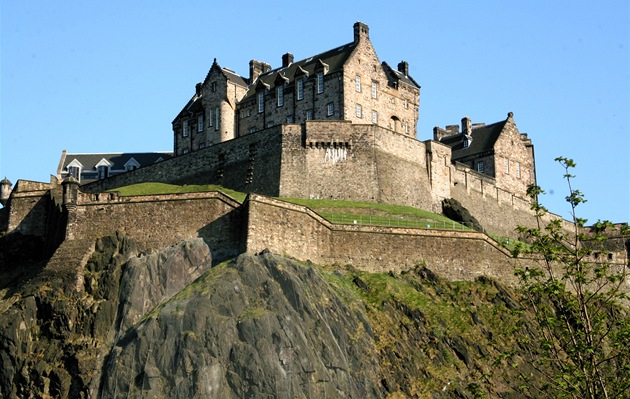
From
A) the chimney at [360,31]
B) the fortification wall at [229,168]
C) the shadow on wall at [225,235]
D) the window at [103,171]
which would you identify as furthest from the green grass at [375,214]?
the window at [103,171]

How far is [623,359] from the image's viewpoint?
969 inches

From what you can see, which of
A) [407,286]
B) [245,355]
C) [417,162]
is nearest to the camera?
[245,355]

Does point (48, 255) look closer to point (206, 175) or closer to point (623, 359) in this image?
point (206, 175)

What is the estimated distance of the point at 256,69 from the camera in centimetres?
8362

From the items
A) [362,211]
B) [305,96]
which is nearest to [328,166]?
[362,211]

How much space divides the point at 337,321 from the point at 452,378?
6923 mm

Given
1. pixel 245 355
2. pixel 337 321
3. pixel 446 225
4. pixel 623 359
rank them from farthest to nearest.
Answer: pixel 446 225
pixel 337 321
pixel 245 355
pixel 623 359

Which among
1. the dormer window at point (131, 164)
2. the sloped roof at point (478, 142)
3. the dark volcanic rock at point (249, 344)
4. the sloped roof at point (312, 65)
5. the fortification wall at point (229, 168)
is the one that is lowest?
the dark volcanic rock at point (249, 344)

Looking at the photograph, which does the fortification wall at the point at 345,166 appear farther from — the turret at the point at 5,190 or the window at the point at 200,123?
the turret at the point at 5,190

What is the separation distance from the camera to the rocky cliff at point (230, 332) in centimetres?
4644

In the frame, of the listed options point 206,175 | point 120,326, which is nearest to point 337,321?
point 120,326

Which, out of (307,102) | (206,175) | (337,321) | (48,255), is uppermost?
(307,102)

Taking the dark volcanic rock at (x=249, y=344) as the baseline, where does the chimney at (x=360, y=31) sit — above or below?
above

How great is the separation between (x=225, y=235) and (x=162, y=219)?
4.05 m
